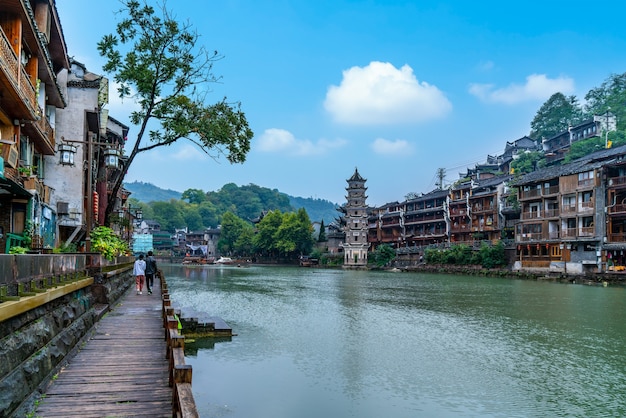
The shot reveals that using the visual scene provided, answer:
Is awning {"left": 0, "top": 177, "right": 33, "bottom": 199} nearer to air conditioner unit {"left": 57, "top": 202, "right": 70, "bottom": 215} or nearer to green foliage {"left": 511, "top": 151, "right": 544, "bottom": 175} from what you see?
air conditioner unit {"left": 57, "top": 202, "right": 70, "bottom": 215}

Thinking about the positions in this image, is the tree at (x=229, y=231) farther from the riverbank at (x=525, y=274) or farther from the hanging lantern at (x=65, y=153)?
the hanging lantern at (x=65, y=153)

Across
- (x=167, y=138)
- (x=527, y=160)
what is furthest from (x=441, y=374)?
(x=527, y=160)

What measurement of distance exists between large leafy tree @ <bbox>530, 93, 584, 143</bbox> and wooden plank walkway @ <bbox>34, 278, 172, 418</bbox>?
9781 cm

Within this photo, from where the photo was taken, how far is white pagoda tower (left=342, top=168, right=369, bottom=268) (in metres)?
91.2

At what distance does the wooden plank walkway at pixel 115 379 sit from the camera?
699cm

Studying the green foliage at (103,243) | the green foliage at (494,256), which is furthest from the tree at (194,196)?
the green foliage at (103,243)

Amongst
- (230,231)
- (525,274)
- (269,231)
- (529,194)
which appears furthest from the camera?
(230,231)

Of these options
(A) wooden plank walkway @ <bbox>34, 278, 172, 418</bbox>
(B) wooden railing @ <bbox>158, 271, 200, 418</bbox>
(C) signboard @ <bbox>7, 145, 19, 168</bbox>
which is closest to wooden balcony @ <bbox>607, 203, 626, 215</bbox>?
(A) wooden plank walkway @ <bbox>34, 278, 172, 418</bbox>

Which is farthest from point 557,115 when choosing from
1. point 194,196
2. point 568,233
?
point 194,196

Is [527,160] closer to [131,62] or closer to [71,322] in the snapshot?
[131,62]

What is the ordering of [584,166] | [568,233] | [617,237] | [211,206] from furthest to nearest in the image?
1. [211,206]
2. [568,233]
3. [584,166]
4. [617,237]

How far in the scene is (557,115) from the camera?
313 feet

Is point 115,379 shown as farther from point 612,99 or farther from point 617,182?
point 612,99

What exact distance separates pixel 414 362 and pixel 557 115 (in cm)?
9469
